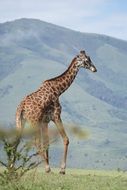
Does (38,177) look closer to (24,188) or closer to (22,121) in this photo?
(22,121)

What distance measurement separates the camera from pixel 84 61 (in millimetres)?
22109

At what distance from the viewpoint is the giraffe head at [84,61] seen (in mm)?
21812

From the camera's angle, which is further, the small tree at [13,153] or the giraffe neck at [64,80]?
the giraffe neck at [64,80]

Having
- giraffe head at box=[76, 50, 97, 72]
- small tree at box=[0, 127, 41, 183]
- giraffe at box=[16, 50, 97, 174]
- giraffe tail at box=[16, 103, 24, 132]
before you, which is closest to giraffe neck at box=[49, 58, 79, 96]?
giraffe at box=[16, 50, 97, 174]

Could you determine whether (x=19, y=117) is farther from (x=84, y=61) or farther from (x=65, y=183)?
(x=65, y=183)

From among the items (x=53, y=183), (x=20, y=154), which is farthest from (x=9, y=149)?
(x=53, y=183)

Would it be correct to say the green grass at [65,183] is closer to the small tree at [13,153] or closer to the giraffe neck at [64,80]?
the small tree at [13,153]

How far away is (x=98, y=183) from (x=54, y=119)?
9.96ft

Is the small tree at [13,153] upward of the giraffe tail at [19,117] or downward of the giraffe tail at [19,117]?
upward

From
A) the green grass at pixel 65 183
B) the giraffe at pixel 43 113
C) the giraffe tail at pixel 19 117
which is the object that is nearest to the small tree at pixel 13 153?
the green grass at pixel 65 183

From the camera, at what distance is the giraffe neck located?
21.9 m

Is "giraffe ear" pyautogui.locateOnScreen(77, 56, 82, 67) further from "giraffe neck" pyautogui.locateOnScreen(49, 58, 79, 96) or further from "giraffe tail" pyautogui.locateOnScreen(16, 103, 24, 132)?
"giraffe tail" pyautogui.locateOnScreen(16, 103, 24, 132)

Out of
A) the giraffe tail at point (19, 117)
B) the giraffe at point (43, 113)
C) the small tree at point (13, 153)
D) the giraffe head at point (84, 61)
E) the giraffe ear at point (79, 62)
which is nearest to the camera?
the small tree at point (13, 153)

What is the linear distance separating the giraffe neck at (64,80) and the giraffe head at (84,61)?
26cm
